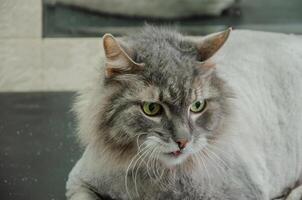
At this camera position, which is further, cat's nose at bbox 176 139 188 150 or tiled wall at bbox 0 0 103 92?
tiled wall at bbox 0 0 103 92

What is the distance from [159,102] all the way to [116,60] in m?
0.15

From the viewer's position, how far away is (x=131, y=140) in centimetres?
162

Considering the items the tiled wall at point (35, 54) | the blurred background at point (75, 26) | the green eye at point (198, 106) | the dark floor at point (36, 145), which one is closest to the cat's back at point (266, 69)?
the green eye at point (198, 106)

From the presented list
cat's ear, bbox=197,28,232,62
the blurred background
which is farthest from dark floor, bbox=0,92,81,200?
cat's ear, bbox=197,28,232,62

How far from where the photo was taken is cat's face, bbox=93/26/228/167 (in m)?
1.57

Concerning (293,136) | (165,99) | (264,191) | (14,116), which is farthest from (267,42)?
(14,116)

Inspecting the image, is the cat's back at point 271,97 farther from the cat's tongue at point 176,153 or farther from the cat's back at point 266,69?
the cat's tongue at point 176,153

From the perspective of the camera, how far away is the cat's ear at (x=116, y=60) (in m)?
1.57

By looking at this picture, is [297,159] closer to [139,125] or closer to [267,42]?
[267,42]

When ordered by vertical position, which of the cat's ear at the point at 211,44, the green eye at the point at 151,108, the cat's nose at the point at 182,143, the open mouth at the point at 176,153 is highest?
the cat's ear at the point at 211,44

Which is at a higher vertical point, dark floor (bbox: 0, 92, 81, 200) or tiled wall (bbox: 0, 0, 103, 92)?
tiled wall (bbox: 0, 0, 103, 92)

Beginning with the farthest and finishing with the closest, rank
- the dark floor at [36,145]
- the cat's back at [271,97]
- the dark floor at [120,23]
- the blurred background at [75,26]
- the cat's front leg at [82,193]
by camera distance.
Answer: the dark floor at [120,23] < the blurred background at [75,26] < the dark floor at [36,145] < the cat's back at [271,97] < the cat's front leg at [82,193]

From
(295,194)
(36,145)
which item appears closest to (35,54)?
(36,145)

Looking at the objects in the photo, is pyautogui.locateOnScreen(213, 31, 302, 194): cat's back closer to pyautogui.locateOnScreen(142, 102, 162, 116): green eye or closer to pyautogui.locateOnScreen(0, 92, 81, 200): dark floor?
pyautogui.locateOnScreen(142, 102, 162, 116): green eye
